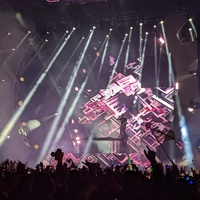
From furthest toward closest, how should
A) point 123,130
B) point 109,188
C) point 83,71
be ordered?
1. point 83,71
2. point 123,130
3. point 109,188

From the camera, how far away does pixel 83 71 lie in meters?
15.7

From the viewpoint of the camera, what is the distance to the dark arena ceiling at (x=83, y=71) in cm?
1380

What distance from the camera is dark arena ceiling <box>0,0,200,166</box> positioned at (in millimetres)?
13797

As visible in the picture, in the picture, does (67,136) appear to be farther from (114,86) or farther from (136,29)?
(136,29)

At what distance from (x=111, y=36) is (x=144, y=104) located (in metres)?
3.65

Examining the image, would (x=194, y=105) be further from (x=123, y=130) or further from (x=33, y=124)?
(x=33, y=124)

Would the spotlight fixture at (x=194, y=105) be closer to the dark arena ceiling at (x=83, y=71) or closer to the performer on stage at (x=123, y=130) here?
the dark arena ceiling at (x=83, y=71)

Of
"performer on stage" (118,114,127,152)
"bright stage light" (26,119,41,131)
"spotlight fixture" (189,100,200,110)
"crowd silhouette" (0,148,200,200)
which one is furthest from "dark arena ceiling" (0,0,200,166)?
"crowd silhouette" (0,148,200,200)

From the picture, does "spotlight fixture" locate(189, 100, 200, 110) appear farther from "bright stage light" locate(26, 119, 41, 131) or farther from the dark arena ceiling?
A: "bright stage light" locate(26, 119, 41, 131)

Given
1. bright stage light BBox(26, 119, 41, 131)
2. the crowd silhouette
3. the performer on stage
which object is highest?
bright stage light BBox(26, 119, 41, 131)

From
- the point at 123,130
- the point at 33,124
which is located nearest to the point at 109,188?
the point at 123,130

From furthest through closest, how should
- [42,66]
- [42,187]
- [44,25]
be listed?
[42,66]
[44,25]
[42,187]

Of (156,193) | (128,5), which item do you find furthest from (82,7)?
(156,193)

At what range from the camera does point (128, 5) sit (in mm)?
13297
